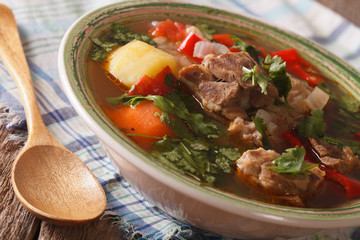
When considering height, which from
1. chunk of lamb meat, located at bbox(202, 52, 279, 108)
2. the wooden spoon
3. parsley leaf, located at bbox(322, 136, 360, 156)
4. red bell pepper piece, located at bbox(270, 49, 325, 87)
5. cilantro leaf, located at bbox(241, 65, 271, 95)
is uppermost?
cilantro leaf, located at bbox(241, 65, 271, 95)

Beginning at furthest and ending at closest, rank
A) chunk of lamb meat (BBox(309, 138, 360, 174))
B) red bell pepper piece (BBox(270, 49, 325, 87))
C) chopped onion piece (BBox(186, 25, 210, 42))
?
red bell pepper piece (BBox(270, 49, 325, 87)), chopped onion piece (BBox(186, 25, 210, 42)), chunk of lamb meat (BBox(309, 138, 360, 174))

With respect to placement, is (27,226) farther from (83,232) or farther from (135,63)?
(135,63)

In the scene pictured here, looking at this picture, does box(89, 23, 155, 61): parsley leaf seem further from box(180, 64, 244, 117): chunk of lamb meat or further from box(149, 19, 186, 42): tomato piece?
box(180, 64, 244, 117): chunk of lamb meat

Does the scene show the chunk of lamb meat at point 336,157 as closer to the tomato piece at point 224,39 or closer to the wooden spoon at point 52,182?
the tomato piece at point 224,39

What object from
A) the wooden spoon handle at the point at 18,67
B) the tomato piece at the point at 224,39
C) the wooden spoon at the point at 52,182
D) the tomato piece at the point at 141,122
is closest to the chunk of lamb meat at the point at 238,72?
the tomato piece at the point at 141,122

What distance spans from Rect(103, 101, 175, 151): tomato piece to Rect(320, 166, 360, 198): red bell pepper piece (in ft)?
3.20

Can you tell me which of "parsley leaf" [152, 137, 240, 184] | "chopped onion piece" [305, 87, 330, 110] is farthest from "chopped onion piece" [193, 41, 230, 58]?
"parsley leaf" [152, 137, 240, 184]

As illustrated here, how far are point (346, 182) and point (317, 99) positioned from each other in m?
0.81

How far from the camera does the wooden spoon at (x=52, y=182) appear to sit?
2.06m

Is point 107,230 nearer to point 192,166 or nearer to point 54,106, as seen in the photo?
point 192,166

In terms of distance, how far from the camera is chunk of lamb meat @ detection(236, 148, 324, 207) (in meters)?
2.14

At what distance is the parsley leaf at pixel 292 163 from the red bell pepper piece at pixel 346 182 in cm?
34

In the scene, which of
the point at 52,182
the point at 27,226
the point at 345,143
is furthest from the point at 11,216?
the point at 345,143

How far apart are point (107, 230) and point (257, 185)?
2.84 ft
